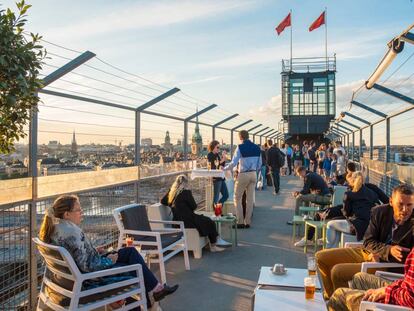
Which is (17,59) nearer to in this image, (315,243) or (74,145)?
(74,145)

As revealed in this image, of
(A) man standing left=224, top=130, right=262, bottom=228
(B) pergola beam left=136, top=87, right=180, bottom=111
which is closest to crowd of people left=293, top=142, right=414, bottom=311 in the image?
(A) man standing left=224, top=130, right=262, bottom=228

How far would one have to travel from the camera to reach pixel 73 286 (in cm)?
329

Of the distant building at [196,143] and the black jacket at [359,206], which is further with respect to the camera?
the distant building at [196,143]

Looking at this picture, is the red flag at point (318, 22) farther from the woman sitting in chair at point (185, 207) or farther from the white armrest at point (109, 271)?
the white armrest at point (109, 271)

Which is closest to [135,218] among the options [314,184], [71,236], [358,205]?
[71,236]

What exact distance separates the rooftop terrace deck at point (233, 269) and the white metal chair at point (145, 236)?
0.27 meters

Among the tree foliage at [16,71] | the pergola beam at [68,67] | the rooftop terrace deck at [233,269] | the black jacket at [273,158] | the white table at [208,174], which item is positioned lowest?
the rooftop terrace deck at [233,269]

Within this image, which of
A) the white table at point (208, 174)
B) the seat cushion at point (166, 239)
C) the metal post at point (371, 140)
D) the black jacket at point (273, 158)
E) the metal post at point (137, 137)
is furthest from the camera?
the black jacket at point (273, 158)

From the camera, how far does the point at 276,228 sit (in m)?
8.09

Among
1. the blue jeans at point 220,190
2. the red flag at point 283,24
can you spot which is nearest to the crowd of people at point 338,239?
the blue jeans at point 220,190

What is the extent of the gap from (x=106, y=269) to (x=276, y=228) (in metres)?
5.00

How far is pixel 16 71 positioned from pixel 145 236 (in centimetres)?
294

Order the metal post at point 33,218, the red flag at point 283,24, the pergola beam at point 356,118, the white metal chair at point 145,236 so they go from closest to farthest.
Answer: the metal post at point 33,218 → the white metal chair at point 145,236 → the pergola beam at point 356,118 → the red flag at point 283,24

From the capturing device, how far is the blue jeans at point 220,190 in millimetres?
9000
